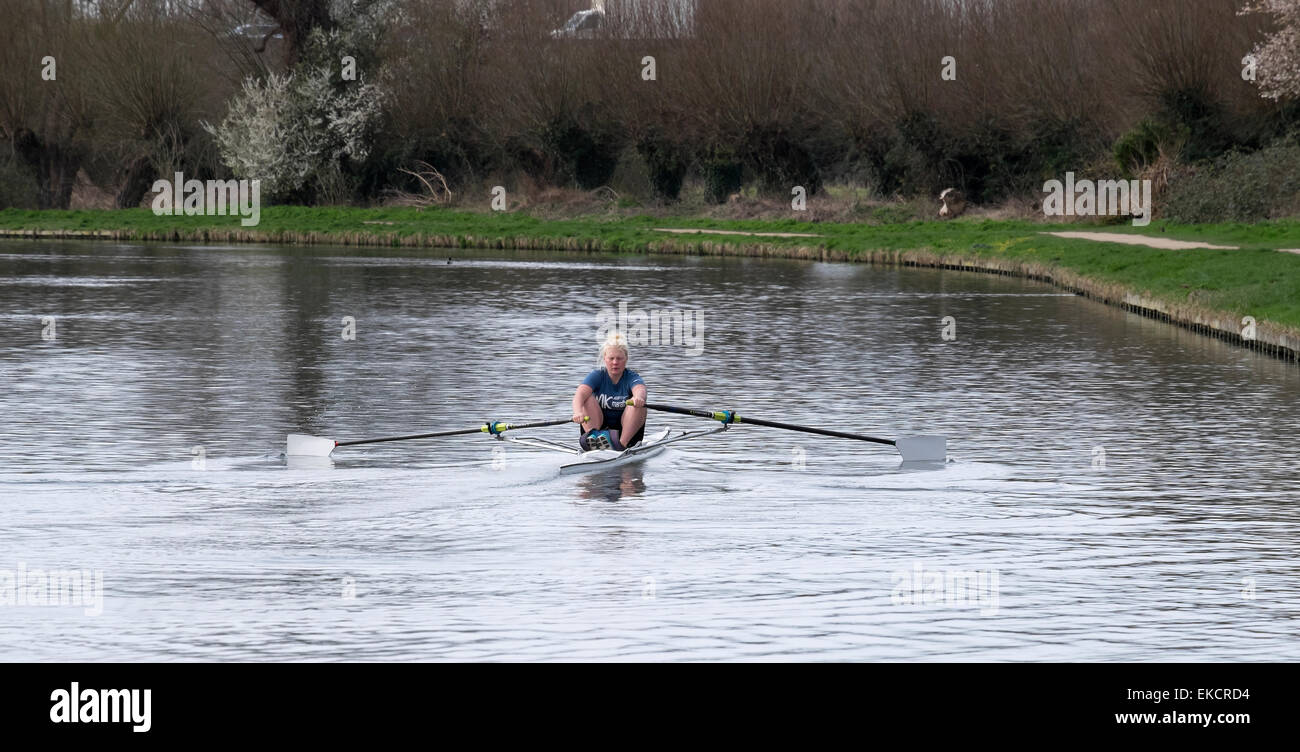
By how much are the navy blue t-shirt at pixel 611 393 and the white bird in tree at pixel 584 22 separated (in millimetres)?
57268

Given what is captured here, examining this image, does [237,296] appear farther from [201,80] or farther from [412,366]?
[201,80]

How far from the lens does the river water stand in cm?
1070

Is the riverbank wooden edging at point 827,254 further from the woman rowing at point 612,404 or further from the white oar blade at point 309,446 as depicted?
the white oar blade at point 309,446

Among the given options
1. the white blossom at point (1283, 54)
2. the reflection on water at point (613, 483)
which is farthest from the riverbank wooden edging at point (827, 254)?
the reflection on water at point (613, 483)

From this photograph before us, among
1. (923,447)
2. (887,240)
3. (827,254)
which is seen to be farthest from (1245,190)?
(923,447)

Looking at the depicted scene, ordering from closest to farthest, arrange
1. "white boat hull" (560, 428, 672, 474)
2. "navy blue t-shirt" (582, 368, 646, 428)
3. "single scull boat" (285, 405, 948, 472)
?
"white boat hull" (560, 428, 672, 474), "single scull boat" (285, 405, 948, 472), "navy blue t-shirt" (582, 368, 646, 428)

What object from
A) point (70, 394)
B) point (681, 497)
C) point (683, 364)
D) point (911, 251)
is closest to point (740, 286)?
point (911, 251)

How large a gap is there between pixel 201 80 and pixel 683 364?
179 feet

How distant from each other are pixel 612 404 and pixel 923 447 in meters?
3.07

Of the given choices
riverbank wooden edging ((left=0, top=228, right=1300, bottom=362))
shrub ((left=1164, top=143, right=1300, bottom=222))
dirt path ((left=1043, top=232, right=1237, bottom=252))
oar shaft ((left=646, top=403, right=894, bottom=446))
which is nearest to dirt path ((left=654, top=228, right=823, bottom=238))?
riverbank wooden edging ((left=0, top=228, right=1300, bottom=362))

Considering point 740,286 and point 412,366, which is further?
point 740,286

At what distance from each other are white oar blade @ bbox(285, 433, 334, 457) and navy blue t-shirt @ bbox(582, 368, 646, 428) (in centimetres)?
265

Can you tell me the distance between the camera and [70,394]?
70.7 feet

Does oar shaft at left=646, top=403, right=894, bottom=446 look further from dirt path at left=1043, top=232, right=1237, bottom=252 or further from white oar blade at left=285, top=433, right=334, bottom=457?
dirt path at left=1043, top=232, right=1237, bottom=252
